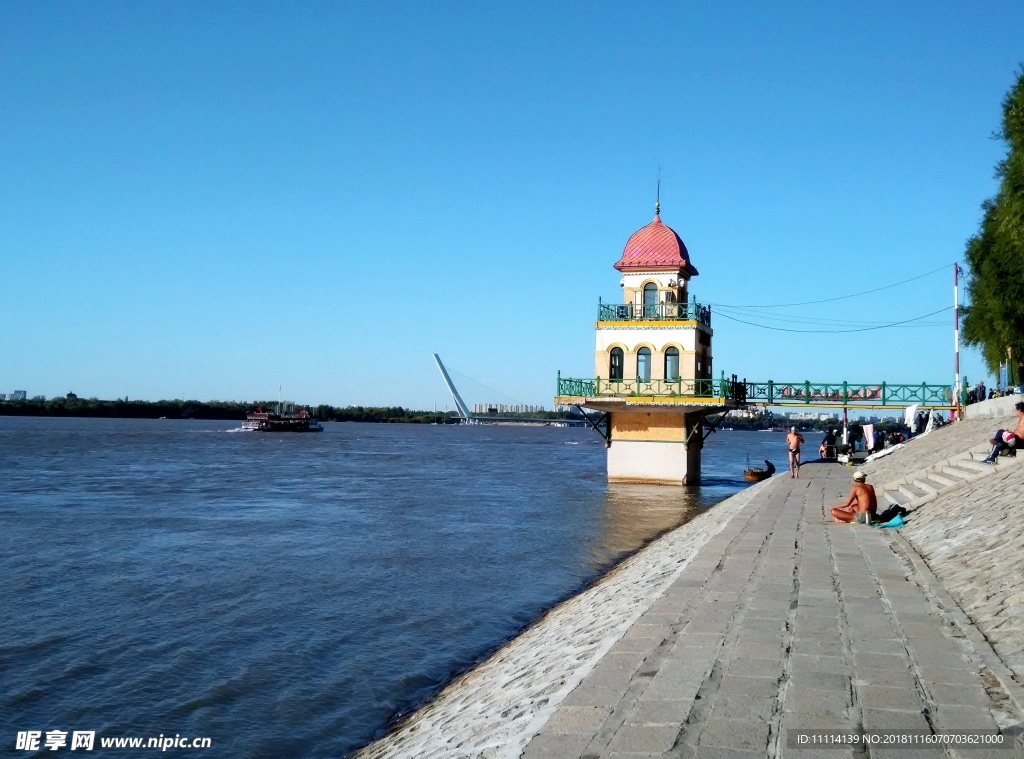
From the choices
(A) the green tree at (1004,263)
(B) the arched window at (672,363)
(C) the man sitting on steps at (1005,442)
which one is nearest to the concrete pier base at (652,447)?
(B) the arched window at (672,363)

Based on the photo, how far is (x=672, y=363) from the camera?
34781mm

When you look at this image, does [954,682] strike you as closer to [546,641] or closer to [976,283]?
[546,641]

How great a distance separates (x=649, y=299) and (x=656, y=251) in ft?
6.36

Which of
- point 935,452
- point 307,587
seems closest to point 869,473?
point 935,452

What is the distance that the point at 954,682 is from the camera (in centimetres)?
638

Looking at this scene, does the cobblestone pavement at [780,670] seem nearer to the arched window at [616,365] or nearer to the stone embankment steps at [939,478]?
the stone embankment steps at [939,478]

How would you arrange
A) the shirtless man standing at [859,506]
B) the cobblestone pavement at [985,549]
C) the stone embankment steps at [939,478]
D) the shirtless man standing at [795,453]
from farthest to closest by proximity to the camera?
the shirtless man standing at [795,453], the stone embankment steps at [939,478], the shirtless man standing at [859,506], the cobblestone pavement at [985,549]

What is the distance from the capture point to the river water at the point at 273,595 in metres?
10.5

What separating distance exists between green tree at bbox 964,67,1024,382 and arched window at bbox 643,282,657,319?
11.9 meters

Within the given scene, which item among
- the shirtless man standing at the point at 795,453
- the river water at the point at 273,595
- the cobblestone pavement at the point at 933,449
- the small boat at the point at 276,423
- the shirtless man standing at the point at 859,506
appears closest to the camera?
the river water at the point at 273,595

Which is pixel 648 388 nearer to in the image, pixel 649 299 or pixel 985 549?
pixel 649 299

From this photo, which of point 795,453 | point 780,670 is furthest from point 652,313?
point 780,670

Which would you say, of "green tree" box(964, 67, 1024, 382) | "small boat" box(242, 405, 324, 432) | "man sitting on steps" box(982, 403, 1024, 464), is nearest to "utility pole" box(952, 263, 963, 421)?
"green tree" box(964, 67, 1024, 382)

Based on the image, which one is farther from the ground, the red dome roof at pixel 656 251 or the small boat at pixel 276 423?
the red dome roof at pixel 656 251
